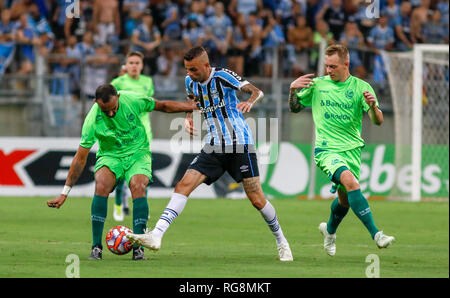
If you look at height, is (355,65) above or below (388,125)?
above

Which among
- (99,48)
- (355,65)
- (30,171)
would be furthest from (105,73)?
(355,65)

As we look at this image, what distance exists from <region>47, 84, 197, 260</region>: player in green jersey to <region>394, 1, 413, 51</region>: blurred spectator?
13979 millimetres

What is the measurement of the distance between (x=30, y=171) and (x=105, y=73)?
2717 mm

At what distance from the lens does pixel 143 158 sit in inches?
392

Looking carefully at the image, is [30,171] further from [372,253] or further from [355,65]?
[372,253]

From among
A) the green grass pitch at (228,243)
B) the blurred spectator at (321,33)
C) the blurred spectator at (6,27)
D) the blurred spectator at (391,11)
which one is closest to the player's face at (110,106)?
the green grass pitch at (228,243)

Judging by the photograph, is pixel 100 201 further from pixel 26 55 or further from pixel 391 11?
pixel 391 11

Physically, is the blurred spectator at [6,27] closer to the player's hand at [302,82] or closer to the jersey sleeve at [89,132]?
the jersey sleeve at [89,132]

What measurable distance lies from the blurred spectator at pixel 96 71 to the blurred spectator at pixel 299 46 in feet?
13.7

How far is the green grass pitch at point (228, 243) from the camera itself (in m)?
8.80

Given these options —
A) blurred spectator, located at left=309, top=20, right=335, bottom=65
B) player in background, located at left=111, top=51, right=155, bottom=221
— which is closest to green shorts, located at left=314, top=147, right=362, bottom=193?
player in background, located at left=111, top=51, right=155, bottom=221

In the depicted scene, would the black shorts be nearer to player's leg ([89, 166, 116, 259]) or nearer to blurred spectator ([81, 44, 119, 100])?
player's leg ([89, 166, 116, 259])

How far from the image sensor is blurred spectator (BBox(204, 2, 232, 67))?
21.0 meters

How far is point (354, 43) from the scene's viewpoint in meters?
21.9
